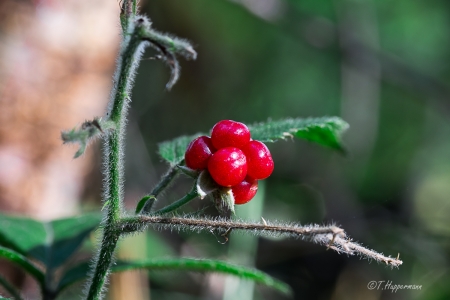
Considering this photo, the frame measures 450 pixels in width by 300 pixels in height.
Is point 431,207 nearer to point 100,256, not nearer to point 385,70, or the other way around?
point 385,70

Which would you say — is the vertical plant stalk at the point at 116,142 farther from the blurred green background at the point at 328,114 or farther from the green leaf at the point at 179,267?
the blurred green background at the point at 328,114

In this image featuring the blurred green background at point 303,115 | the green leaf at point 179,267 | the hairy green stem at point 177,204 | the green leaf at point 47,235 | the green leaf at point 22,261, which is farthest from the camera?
the blurred green background at point 303,115

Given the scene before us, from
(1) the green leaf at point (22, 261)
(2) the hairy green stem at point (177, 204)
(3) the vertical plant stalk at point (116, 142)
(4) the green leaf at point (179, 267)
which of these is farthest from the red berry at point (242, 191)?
(1) the green leaf at point (22, 261)

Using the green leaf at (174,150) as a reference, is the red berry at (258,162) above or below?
below

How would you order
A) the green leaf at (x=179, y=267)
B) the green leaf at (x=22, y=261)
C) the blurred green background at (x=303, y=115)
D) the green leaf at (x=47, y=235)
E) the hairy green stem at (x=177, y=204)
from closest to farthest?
the hairy green stem at (x=177, y=204), the green leaf at (x=22, y=261), the green leaf at (x=179, y=267), the green leaf at (x=47, y=235), the blurred green background at (x=303, y=115)

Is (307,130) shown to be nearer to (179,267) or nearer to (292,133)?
(292,133)

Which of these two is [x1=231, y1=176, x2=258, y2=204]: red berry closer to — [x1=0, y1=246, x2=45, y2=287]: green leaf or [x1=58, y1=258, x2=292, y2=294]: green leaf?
[x1=58, y1=258, x2=292, y2=294]: green leaf

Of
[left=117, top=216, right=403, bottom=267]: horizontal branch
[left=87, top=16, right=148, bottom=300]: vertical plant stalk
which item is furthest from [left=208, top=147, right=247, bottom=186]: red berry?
[left=87, top=16, right=148, bottom=300]: vertical plant stalk
